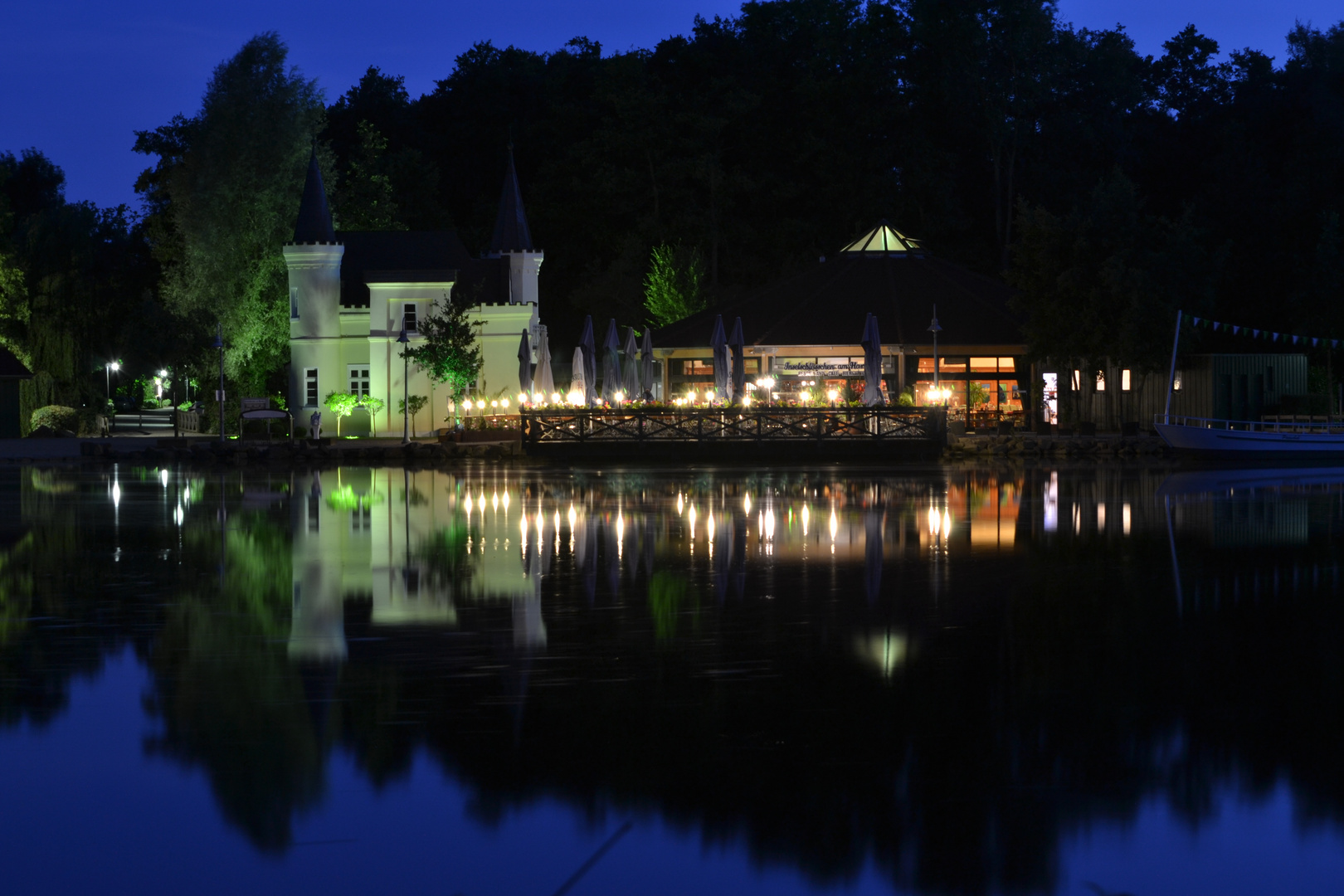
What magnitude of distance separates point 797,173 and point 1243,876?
6462cm

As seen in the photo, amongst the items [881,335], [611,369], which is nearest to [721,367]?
[611,369]

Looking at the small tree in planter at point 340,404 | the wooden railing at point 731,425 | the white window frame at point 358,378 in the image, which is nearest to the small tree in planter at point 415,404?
the small tree in planter at point 340,404

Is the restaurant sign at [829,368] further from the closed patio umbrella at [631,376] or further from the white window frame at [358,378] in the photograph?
the white window frame at [358,378]

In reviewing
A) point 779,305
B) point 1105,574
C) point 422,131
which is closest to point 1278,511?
point 1105,574

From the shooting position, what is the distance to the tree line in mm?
54000

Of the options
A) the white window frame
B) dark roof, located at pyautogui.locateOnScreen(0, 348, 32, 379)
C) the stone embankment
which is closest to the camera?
the stone embankment

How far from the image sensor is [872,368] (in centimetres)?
3869

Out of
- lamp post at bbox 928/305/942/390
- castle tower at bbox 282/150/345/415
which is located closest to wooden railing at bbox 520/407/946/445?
lamp post at bbox 928/305/942/390

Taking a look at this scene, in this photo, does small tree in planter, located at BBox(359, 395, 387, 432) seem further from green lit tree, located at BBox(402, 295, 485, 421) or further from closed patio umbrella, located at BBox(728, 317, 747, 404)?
closed patio umbrella, located at BBox(728, 317, 747, 404)

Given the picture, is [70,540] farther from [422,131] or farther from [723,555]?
[422,131]

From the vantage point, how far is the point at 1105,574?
14.6 meters

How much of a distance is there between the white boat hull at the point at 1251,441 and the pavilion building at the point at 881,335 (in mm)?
10994

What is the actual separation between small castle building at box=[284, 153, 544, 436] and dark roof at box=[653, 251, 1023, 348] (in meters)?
5.18

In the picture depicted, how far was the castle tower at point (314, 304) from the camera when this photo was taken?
4925 centimetres
